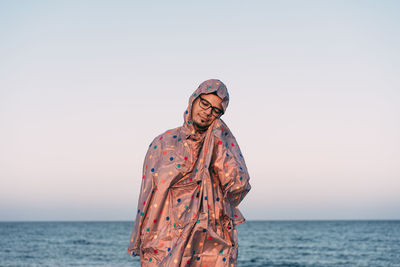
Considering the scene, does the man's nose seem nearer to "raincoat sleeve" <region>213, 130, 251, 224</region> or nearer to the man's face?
the man's face

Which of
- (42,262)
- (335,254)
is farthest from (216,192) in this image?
(335,254)

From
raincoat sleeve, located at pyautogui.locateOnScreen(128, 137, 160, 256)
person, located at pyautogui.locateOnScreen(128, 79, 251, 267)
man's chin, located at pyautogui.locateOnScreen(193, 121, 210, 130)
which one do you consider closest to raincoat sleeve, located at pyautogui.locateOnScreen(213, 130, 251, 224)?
person, located at pyautogui.locateOnScreen(128, 79, 251, 267)

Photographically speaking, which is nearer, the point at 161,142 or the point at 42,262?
the point at 161,142

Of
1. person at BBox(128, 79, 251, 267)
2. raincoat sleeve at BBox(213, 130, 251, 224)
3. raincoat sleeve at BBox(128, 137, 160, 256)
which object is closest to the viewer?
person at BBox(128, 79, 251, 267)

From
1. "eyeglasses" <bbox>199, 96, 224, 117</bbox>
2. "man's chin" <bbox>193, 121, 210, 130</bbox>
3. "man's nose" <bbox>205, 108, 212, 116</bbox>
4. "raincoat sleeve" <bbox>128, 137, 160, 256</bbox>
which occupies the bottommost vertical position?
"raincoat sleeve" <bbox>128, 137, 160, 256</bbox>

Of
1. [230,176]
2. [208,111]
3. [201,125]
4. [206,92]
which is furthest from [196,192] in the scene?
[206,92]

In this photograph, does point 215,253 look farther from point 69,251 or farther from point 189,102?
point 69,251

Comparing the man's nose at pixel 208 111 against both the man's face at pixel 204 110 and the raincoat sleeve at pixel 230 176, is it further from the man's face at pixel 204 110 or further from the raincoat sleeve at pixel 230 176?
the raincoat sleeve at pixel 230 176

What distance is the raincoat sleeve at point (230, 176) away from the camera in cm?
537

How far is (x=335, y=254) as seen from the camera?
43375mm

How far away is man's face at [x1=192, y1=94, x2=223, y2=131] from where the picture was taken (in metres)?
5.51

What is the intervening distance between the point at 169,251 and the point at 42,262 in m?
34.6

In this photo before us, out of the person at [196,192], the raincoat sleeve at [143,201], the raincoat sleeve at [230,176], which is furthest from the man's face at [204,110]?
the raincoat sleeve at [143,201]

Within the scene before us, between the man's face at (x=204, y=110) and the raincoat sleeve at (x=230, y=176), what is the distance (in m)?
0.22
